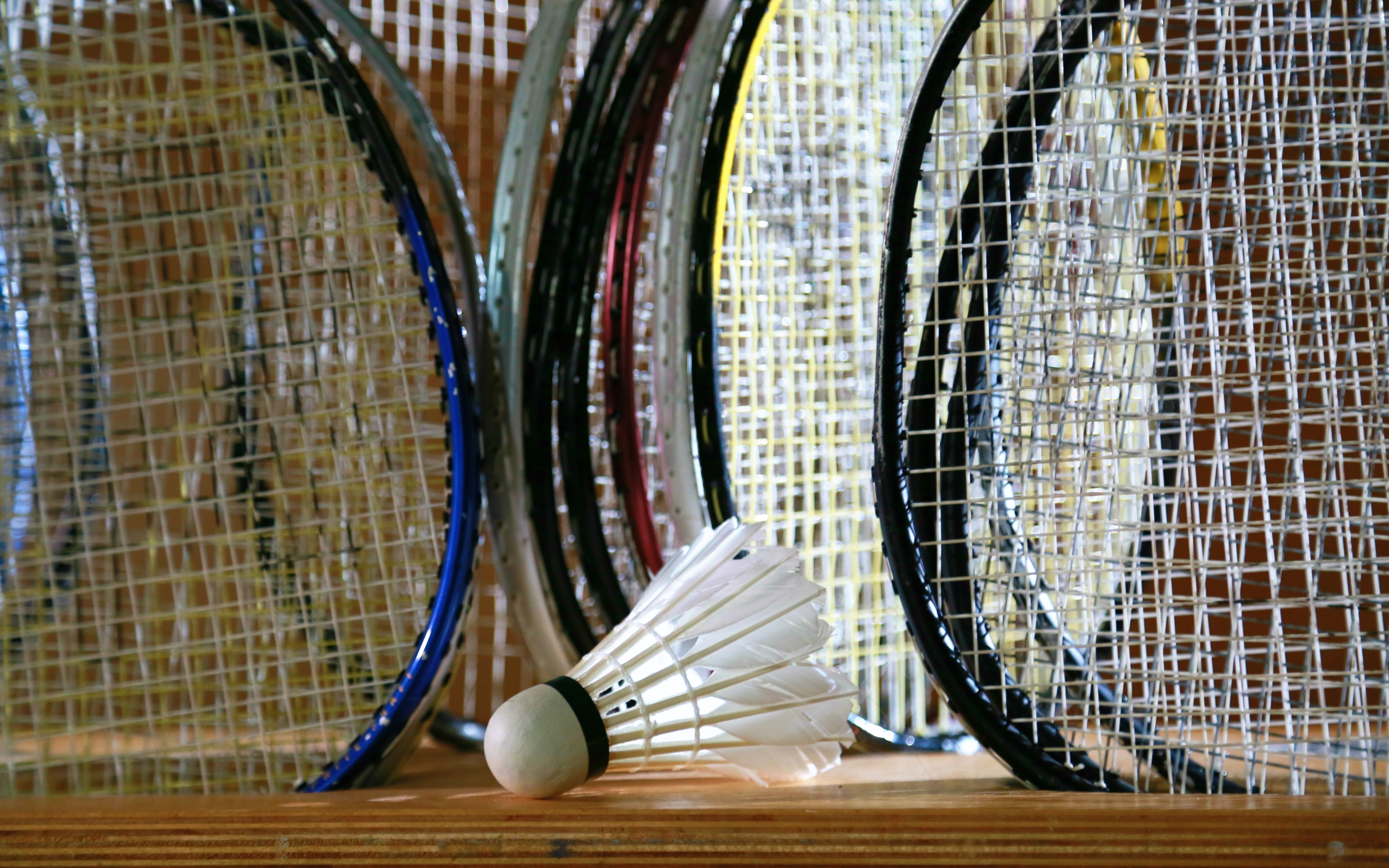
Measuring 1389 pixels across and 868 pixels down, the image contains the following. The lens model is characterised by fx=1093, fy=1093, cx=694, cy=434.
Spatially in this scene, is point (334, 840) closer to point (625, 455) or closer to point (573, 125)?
point (625, 455)

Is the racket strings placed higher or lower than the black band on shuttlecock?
higher

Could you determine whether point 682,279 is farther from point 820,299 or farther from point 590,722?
point 590,722

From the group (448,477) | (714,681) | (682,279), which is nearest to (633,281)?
(682,279)

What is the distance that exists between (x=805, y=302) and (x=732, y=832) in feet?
1.40

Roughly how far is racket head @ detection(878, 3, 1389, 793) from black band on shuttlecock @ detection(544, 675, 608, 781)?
0.17 m

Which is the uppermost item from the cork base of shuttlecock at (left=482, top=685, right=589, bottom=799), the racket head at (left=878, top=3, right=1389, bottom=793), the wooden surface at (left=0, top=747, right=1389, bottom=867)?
the racket head at (left=878, top=3, right=1389, bottom=793)

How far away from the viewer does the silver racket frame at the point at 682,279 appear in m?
0.69

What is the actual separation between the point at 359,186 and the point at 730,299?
0.82 feet

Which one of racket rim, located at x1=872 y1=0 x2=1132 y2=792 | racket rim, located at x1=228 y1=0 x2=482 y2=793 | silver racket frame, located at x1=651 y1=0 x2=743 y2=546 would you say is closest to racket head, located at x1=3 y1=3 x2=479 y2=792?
racket rim, located at x1=228 y1=0 x2=482 y2=793

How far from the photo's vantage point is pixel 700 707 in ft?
1.89

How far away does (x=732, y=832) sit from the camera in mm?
468

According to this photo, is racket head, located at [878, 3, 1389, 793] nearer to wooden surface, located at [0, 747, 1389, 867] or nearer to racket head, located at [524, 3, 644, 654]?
wooden surface, located at [0, 747, 1389, 867]

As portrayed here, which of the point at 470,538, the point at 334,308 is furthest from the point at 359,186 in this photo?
the point at 470,538

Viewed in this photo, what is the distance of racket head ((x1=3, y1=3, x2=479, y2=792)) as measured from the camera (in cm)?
67
